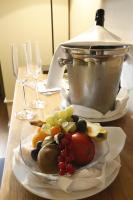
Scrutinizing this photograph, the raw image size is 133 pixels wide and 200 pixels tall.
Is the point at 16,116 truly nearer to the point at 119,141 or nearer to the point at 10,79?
the point at 119,141

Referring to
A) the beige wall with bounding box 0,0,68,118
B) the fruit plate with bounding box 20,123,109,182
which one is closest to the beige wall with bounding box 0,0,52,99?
the beige wall with bounding box 0,0,68,118

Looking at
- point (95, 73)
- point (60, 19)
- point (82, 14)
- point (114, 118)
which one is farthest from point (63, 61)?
point (60, 19)

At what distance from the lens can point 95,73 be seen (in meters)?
0.58

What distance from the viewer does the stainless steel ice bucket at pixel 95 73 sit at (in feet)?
1.86

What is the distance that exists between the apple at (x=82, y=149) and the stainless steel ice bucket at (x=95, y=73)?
0.73 ft

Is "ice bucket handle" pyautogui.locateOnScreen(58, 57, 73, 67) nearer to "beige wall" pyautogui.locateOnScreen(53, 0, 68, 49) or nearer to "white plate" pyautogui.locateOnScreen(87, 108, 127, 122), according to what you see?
"white plate" pyautogui.locateOnScreen(87, 108, 127, 122)

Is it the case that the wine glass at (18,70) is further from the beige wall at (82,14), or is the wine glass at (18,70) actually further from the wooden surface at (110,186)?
the beige wall at (82,14)

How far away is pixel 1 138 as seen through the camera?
1775mm

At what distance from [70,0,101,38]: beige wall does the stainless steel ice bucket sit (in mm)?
660

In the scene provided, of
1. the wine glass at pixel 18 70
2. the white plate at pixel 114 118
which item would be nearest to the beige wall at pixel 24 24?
the wine glass at pixel 18 70

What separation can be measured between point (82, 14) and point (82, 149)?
124cm

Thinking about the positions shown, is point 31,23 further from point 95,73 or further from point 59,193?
point 59,193

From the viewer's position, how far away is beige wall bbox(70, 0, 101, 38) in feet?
4.04

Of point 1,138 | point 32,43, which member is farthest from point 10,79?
point 32,43
